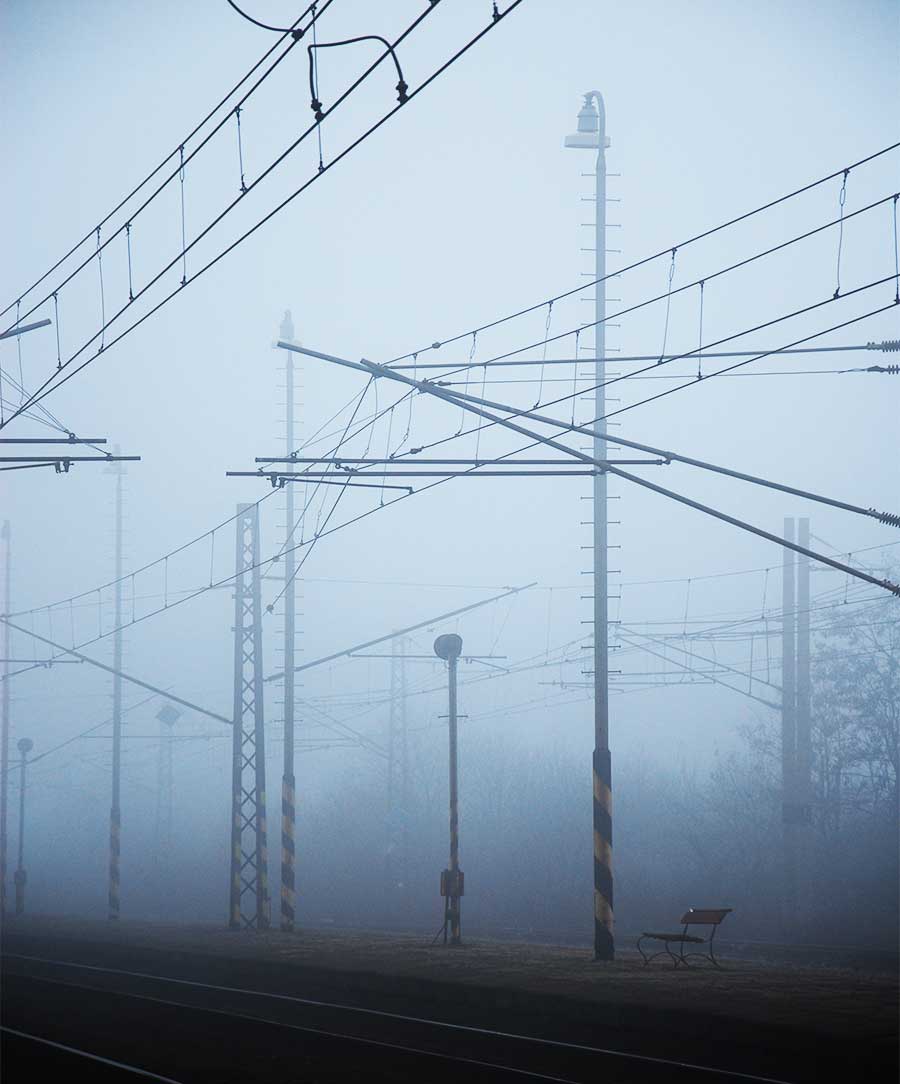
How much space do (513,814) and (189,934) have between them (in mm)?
28269

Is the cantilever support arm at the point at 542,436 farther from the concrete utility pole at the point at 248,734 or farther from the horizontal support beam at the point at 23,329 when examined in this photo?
the concrete utility pole at the point at 248,734

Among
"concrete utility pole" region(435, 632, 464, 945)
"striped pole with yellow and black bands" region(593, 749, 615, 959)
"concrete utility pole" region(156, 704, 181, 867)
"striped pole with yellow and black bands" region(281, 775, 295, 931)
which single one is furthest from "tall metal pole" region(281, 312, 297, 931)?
"concrete utility pole" region(156, 704, 181, 867)

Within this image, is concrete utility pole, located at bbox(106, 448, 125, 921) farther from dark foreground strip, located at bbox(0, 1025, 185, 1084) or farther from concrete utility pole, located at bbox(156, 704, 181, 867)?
dark foreground strip, located at bbox(0, 1025, 185, 1084)

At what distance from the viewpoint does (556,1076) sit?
12062mm

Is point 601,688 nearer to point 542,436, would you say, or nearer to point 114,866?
point 542,436

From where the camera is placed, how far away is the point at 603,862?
21328 millimetres

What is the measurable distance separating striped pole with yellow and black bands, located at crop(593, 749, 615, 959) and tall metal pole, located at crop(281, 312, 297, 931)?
467 inches

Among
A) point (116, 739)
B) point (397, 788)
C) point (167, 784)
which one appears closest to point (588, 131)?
point (116, 739)

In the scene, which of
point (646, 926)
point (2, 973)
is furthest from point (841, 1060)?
point (646, 926)

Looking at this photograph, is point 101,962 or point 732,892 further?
point 732,892

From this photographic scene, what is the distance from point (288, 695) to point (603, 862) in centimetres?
1357

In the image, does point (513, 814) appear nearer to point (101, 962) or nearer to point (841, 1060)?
point (101, 962)

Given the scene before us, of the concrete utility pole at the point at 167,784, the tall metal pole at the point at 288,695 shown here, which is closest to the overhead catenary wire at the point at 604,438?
the tall metal pole at the point at 288,695

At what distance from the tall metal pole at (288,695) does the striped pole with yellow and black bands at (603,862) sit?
1185cm
